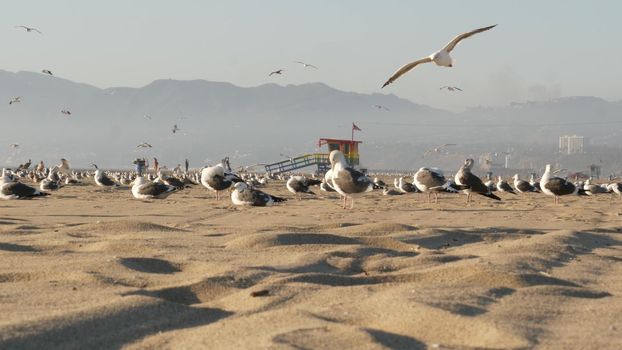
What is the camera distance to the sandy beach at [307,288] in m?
4.34

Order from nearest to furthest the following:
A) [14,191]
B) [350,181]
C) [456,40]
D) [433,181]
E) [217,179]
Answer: [456,40] → [350,181] → [14,191] → [433,181] → [217,179]

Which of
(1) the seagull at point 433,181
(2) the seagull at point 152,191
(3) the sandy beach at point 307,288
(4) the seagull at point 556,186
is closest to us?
(3) the sandy beach at point 307,288

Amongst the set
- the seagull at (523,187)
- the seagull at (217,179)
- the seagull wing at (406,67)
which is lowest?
the seagull at (523,187)

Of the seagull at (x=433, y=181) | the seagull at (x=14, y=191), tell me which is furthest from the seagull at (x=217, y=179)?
the seagull at (x=433, y=181)

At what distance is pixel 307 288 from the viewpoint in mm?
5777

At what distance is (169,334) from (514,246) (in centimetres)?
560

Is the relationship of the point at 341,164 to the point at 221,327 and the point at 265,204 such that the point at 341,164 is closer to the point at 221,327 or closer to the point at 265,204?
the point at 265,204

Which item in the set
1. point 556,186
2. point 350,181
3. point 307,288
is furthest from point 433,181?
point 307,288

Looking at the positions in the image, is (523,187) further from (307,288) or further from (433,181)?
(307,288)

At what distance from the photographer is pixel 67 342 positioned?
4215mm

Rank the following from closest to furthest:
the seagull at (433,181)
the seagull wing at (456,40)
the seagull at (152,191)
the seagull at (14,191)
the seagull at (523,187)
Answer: the seagull wing at (456,40) < the seagull at (14,191) < the seagull at (152,191) < the seagull at (433,181) < the seagull at (523,187)

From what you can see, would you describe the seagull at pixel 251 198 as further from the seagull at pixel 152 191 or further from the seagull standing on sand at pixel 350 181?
the seagull at pixel 152 191

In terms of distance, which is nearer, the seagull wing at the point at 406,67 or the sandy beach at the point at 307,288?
the sandy beach at the point at 307,288

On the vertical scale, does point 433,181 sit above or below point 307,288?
above
